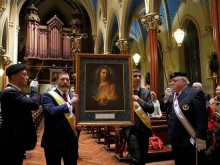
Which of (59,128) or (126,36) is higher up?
(126,36)

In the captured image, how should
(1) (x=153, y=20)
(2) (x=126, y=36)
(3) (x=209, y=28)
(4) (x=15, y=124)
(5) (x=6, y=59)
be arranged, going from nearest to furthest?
1. (4) (x=15, y=124)
2. (1) (x=153, y=20)
3. (3) (x=209, y=28)
4. (2) (x=126, y=36)
5. (5) (x=6, y=59)

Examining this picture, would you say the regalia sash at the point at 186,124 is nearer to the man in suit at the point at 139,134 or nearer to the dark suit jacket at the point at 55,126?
the man in suit at the point at 139,134

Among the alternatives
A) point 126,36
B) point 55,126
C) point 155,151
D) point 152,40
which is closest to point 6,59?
point 126,36

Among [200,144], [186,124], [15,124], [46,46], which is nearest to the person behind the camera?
[15,124]

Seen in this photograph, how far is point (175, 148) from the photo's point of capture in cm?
264

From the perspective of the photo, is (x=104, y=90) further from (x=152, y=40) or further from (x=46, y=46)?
(x=46, y=46)

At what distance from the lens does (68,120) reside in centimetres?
238

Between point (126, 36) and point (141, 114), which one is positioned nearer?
point (141, 114)

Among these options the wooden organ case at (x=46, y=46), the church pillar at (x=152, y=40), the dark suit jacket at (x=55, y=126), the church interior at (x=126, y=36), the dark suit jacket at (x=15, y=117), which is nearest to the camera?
the dark suit jacket at (x=15, y=117)

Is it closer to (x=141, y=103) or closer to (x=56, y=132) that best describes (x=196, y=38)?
(x=141, y=103)

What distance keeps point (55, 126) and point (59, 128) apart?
0.05 meters

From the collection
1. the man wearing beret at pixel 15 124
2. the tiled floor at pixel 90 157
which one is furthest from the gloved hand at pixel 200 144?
the tiled floor at pixel 90 157

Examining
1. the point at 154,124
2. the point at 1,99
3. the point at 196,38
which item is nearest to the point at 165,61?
the point at 196,38

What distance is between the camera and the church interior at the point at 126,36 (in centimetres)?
793
